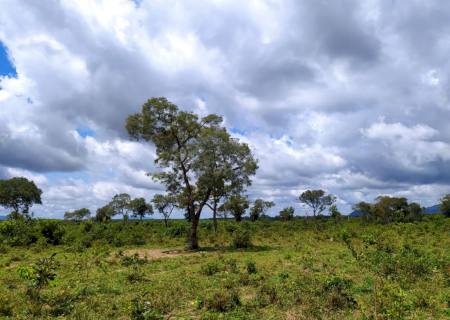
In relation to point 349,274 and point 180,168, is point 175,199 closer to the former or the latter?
point 180,168

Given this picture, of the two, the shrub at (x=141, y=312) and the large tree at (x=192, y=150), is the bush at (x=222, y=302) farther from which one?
the large tree at (x=192, y=150)

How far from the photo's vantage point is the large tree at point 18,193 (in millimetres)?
79438

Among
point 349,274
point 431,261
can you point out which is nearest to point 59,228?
point 349,274

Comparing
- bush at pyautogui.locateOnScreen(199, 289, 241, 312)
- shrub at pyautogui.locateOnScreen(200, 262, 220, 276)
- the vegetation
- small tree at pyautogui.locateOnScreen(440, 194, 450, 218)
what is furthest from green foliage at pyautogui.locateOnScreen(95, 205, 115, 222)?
bush at pyautogui.locateOnScreen(199, 289, 241, 312)

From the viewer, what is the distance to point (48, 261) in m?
13.6

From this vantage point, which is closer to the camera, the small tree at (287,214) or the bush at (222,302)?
the bush at (222,302)

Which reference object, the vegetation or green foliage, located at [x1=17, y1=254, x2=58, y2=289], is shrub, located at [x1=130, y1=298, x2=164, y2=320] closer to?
the vegetation

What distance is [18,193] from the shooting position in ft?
265

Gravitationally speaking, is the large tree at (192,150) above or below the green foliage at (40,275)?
above

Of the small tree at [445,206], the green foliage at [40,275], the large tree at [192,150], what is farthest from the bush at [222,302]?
the small tree at [445,206]

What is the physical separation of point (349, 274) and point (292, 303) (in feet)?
20.4

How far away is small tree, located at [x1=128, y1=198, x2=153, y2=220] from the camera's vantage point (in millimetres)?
106450

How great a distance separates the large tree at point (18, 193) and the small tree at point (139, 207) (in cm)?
2652

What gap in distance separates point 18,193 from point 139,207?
33835 millimetres
